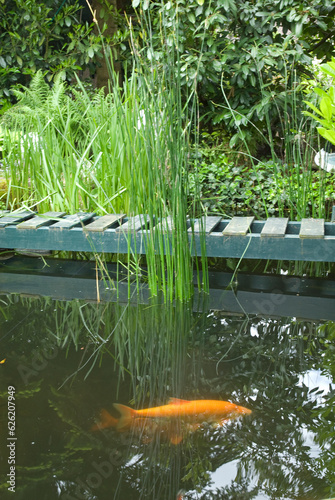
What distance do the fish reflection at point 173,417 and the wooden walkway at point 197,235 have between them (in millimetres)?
911

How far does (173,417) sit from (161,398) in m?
0.11

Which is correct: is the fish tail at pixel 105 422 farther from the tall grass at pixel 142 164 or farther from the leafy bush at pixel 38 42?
the leafy bush at pixel 38 42

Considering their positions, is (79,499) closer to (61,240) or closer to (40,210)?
(61,240)

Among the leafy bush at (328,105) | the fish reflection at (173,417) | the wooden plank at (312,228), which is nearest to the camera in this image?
the fish reflection at (173,417)

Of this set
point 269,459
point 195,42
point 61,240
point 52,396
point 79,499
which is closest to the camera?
point 79,499

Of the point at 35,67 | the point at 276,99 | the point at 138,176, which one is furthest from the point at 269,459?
the point at 35,67

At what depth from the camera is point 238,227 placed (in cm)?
259

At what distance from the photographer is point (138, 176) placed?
2.25 meters

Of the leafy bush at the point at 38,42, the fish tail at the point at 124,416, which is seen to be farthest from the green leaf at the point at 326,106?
the leafy bush at the point at 38,42

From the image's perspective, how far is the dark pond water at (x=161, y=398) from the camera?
1195mm

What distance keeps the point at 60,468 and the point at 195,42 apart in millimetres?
4036

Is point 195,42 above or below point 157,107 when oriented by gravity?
above

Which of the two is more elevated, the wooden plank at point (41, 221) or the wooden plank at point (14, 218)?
the wooden plank at point (41, 221)

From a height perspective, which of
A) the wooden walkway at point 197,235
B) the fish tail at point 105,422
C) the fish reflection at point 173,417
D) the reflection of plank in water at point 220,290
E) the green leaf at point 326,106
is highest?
the green leaf at point 326,106
